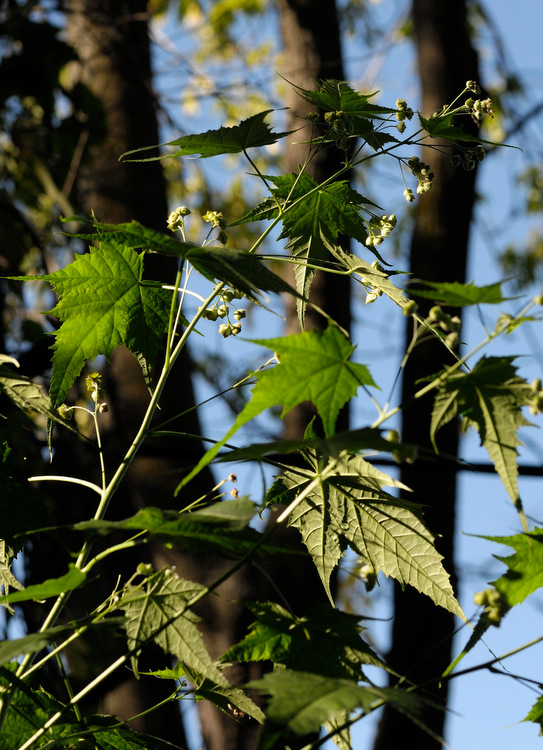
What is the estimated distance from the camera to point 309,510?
0.82m

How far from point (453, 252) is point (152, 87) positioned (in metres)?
1.45

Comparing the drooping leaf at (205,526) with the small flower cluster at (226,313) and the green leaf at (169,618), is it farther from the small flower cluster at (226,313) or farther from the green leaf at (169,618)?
the small flower cluster at (226,313)

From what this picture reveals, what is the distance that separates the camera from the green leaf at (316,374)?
24.8 inches

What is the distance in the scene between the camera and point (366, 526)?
79 cm

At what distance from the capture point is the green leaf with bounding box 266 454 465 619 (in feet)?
2.44

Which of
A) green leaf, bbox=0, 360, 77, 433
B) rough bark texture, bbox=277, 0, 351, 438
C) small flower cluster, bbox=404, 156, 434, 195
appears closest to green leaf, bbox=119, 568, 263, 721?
green leaf, bbox=0, 360, 77, 433

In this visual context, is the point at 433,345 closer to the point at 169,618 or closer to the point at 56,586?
the point at 169,618

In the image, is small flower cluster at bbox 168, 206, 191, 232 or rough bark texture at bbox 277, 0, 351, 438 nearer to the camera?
small flower cluster at bbox 168, 206, 191, 232

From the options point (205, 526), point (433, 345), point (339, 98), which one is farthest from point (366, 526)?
point (433, 345)

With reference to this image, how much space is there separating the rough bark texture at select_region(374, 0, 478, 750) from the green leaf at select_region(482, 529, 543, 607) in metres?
1.24

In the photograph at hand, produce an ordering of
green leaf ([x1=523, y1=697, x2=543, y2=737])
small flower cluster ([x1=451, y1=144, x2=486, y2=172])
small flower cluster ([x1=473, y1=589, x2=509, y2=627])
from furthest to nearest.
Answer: small flower cluster ([x1=451, y1=144, x2=486, y2=172])
green leaf ([x1=523, y1=697, x2=543, y2=737])
small flower cluster ([x1=473, y1=589, x2=509, y2=627])

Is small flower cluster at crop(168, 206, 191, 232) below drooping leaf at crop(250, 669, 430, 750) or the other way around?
the other way around

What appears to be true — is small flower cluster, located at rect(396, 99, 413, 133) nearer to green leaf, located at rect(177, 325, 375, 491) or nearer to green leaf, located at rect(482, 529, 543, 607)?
green leaf, located at rect(177, 325, 375, 491)

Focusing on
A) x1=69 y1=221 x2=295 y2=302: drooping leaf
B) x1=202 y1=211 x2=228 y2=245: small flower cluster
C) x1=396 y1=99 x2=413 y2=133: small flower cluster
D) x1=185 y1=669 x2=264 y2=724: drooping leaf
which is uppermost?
x1=396 y1=99 x2=413 y2=133: small flower cluster
